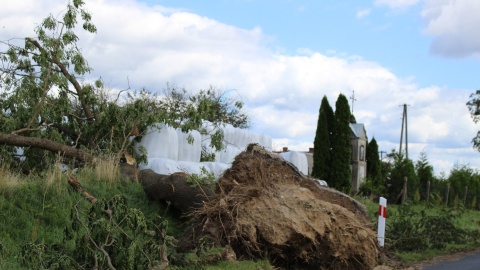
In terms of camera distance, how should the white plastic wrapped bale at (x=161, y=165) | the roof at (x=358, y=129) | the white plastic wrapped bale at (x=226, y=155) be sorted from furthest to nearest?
the roof at (x=358, y=129)
the white plastic wrapped bale at (x=226, y=155)
the white plastic wrapped bale at (x=161, y=165)

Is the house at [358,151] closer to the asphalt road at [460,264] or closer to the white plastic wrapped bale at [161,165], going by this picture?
the white plastic wrapped bale at [161,165]

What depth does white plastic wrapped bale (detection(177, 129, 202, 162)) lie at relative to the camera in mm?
17141

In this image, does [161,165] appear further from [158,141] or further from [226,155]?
[226,155]

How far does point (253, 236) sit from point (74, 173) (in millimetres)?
5787

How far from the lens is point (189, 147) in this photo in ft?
56.7

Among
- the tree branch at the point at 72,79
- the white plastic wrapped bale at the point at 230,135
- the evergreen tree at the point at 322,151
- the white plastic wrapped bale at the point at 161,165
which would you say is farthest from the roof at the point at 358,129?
the tree branch at the point at 72,79

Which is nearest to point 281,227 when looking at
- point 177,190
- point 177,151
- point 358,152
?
point 177,190

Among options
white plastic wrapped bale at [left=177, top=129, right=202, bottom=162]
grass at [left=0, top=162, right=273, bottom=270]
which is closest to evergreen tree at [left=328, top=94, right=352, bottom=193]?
white plastic wrapped bale at [left=177, top=129, right=202, bottom=162]

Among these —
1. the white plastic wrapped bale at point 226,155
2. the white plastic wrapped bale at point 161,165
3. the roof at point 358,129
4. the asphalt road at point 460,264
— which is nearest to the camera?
the asphalt road at point 460,264

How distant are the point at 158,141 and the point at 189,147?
54.2 inches

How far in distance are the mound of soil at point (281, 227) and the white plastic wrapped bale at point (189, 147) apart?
6.40 metres

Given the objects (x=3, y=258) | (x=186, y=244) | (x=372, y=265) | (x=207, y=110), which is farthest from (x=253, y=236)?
(x=207, y=110)

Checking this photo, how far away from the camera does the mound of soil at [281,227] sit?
9469mm

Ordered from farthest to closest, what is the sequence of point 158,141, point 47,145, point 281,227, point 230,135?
point 230,135, point 158,141, point 47,145, point 281,227
